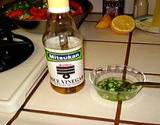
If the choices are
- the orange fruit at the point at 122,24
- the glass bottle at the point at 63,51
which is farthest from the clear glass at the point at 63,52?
the orange fruit at the point at 122,24

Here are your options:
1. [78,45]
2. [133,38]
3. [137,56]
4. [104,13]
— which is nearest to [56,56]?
[78,45]

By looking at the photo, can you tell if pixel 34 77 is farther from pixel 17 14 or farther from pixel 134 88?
pixel 17 14

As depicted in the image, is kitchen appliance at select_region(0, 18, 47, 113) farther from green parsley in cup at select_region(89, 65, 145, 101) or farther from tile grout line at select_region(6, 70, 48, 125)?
green parsley in cup at select_region(89, 65, 145, 101)

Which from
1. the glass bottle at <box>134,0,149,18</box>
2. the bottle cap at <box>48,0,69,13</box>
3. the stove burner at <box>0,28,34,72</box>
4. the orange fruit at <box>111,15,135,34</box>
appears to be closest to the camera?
the bottle cap at <box>48,0,69,13</box>

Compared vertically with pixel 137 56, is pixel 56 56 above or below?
above

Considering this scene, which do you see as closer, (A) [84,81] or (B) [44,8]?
(A) [84,81]

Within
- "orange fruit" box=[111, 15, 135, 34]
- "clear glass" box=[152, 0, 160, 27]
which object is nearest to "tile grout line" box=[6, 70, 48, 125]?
"orange fruit" box=[111, 15, 135, 34]

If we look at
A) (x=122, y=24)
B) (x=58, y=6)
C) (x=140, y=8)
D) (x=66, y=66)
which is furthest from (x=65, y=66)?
(x=140, y=8)
